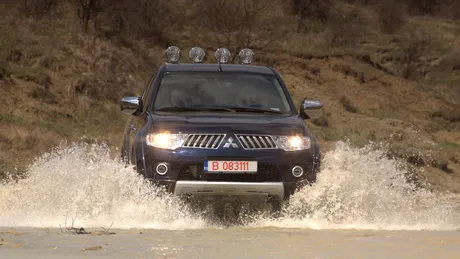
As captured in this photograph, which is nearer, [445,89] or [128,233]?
[128,233]

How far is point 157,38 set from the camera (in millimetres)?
44188

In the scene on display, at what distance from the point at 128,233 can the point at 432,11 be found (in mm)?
69711

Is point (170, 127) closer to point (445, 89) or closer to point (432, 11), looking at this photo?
point (445, 89)

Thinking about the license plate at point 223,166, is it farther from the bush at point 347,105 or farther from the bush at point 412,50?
the bush at point 412,50

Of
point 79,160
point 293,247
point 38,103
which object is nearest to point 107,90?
point 38,103

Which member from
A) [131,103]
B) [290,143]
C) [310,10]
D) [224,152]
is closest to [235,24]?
[310,10]

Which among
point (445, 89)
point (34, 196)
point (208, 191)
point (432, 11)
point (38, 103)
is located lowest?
point (432, 11)

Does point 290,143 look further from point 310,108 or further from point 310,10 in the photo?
point 310,10

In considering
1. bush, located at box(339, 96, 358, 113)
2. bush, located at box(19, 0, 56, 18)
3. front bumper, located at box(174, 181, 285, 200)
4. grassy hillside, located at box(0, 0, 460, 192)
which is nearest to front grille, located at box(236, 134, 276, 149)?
front bumper, located at box(174, 181, 285, 200)

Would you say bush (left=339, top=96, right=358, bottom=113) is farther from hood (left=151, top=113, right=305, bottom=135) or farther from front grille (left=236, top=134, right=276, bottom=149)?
front grille (left=236, top=134, right=276, bottom=149)

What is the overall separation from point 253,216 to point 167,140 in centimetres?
102

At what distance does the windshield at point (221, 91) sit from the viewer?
11305 millimetres

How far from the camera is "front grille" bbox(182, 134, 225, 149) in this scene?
9.98 metres

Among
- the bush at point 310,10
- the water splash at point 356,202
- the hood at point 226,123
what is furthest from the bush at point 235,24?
the hood at point 226,123
